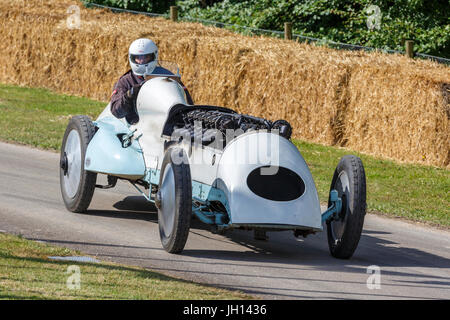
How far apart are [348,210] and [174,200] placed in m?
1.75

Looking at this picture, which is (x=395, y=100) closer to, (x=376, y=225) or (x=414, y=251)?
(x=376, y=225)

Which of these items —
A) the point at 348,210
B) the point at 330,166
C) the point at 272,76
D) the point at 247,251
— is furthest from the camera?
the point at 272,76

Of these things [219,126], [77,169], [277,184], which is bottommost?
[77,169]

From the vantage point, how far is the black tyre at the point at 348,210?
8617 mm

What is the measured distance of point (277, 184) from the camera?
8.43 meters

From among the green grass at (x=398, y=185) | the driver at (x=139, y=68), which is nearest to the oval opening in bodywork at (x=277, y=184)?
the driver at (x=139, y=68)

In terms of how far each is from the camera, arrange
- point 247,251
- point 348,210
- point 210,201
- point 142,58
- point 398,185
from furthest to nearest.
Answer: point 398,185 < point 142,58 < point 247,251 < point 210,201 < point 348,210

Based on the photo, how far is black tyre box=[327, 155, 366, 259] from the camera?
8617 mm

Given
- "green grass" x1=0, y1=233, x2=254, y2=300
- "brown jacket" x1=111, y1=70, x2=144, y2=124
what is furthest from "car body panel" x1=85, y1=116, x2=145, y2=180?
"green grass" x1=0, y1=233, x2=254, y2=300

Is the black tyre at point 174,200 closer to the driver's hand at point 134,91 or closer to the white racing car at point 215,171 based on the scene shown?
the white racing car at point 215,171

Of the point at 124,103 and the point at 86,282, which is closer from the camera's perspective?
the point at 86,282

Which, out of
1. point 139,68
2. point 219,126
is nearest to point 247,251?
point 219,126

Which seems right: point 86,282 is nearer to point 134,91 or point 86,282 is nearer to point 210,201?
point 210,201
